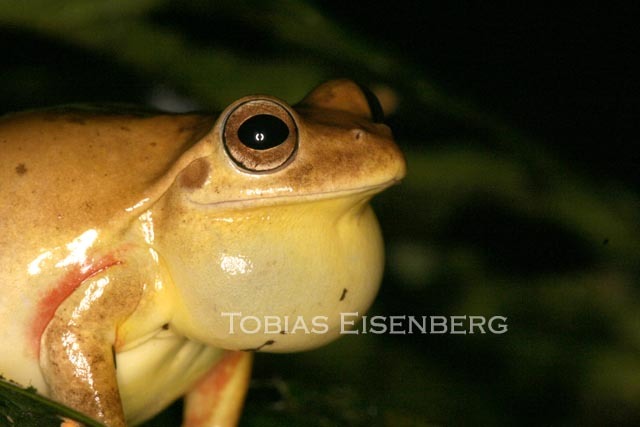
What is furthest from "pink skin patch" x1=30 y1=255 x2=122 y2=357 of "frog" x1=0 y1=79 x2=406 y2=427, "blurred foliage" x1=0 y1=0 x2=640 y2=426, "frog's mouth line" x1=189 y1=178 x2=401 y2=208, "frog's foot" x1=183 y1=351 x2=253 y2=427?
"blurred foliage" x1=0 y1=0 x2=640 y2=426

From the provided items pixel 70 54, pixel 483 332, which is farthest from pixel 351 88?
pixel 483 332

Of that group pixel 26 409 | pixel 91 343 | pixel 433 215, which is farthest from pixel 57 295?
pixel 433 215

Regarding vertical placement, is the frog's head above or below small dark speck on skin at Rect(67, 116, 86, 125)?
below

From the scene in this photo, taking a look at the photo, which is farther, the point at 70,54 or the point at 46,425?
the point at 70,54

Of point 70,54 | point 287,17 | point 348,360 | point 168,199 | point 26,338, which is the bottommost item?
point 26,338

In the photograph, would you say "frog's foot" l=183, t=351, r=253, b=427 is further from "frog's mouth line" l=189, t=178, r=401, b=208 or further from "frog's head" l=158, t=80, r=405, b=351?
"frog's mouth line" l=189, t=178, r=401, b=208

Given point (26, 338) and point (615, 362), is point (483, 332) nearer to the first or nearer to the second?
point (615, 362)

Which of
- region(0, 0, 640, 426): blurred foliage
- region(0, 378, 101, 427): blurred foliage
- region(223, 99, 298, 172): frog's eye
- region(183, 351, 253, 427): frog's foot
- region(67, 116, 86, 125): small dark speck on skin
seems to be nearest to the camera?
region(0, 378, 101, 427): blurred foliage
